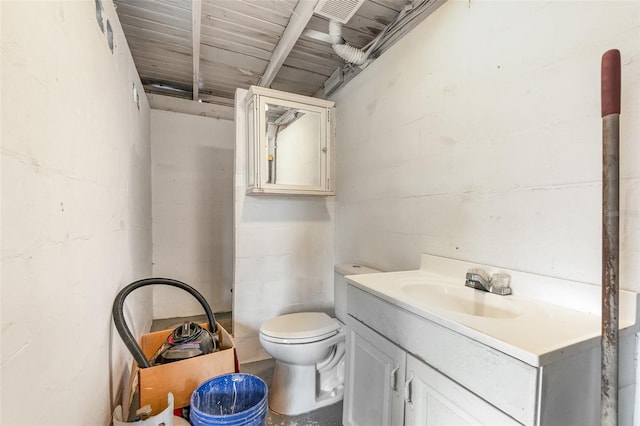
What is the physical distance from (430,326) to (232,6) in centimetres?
192

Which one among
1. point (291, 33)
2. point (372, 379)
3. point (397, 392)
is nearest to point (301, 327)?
point (372, 379)

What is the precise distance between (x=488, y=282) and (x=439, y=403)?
51 cm

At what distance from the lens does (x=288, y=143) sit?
2066 mm

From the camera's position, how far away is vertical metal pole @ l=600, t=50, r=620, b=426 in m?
0.66

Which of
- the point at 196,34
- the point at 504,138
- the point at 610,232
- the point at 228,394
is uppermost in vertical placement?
the point at 196,34

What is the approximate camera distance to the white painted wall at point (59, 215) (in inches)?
23.3

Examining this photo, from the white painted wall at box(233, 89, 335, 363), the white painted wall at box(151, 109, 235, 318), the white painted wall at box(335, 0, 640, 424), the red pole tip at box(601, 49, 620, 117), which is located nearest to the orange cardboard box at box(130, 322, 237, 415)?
the white painted wall at box(233, 89, 335, 363)

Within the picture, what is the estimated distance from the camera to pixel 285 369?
1.66m

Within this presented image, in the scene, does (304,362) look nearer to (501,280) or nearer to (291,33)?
(501,280)

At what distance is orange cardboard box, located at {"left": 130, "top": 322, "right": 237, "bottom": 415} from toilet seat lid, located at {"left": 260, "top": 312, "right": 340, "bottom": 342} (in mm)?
239

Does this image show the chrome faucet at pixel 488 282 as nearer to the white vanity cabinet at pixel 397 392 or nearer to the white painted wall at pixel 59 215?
the white vanity cabinet at pixel 397 392

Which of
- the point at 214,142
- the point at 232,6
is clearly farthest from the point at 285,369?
the point at 214,142

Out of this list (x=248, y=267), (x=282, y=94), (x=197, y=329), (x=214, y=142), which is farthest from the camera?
(x=214, y=142)

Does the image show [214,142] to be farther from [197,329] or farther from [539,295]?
[539,295]
